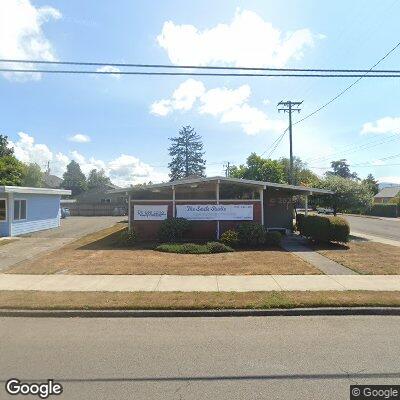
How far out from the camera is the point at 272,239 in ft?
Result: 52.9

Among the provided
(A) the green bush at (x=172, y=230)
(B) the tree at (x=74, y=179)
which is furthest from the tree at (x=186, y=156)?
(A) the green bush at (x=172, y=230)

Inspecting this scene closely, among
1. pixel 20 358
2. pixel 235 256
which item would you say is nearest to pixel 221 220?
pixel 235 256

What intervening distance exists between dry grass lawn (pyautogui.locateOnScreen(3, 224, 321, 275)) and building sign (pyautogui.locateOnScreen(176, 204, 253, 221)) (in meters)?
3.23

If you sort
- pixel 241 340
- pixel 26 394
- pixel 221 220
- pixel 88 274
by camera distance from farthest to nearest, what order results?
pixel 221 220 → pixel 88 274 → pixel 241 340 → pixel 26 394

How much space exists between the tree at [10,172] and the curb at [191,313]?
3696cm

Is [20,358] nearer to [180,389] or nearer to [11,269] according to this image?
[180,389]

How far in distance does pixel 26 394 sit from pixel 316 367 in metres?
3.46

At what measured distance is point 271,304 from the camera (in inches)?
282

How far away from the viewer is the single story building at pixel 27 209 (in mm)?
20422

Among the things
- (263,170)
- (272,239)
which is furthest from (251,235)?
(263,170)

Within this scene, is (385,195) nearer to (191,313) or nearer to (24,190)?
(24,190)

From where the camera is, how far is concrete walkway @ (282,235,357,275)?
10.6 metres

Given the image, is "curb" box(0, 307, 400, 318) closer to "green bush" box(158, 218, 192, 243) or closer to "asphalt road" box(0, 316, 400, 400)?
"asphalt road" box(0, 316, 400, 400)

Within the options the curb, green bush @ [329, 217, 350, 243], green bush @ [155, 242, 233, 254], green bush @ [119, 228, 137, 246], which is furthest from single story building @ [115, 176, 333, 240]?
the curb
